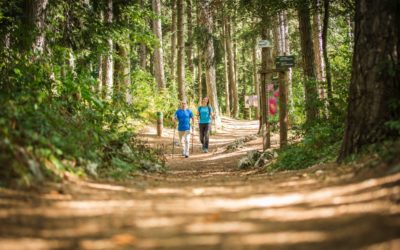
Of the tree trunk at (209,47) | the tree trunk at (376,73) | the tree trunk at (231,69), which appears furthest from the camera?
the tree trunk at (231,69)

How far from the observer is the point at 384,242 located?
121 inches

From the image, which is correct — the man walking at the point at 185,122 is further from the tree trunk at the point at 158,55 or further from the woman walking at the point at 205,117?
the tree trunk at the point at 158,55

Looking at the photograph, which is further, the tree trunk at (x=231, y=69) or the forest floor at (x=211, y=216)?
the tree trunk at (x=231, y=69)

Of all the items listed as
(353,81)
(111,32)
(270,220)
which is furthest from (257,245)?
(111,32)

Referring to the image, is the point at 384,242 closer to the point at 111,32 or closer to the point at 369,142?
the point at 369,142

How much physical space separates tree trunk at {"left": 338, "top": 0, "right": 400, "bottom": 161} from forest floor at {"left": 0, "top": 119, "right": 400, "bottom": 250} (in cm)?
133

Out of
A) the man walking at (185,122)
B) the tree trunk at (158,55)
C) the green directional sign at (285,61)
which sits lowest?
the man walking at (185,122)

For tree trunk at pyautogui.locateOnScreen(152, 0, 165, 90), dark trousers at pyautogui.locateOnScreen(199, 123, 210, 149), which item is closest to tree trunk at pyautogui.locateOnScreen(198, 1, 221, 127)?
tree trunk at pyautogui.locateOnScreen(152, 0, 165, 90)

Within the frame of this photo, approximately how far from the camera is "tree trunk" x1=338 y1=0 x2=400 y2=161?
6.91m

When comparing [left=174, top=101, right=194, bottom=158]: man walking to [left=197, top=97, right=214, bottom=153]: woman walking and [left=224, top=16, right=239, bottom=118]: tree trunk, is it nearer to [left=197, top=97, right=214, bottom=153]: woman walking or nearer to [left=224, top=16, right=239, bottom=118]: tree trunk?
[left=197, top=97, right=214, bottom=153]: woman walking

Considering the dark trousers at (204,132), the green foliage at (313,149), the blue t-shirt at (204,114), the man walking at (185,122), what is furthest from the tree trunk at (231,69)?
the green foliage at (313,149)

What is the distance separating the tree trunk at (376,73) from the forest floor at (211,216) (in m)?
1.33

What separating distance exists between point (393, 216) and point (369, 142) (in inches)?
144

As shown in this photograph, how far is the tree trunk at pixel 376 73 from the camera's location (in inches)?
272
